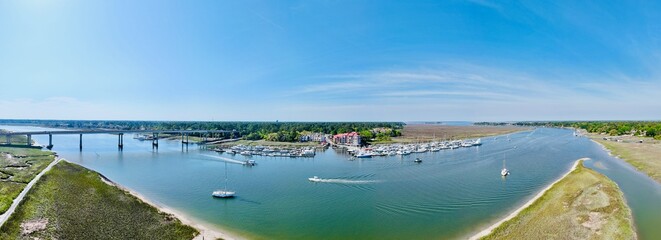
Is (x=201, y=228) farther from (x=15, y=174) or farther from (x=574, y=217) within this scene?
(x=15, y=174)

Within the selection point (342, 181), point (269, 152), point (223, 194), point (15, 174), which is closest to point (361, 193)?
point (342, 181)

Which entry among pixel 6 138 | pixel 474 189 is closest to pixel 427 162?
pixel 474 189

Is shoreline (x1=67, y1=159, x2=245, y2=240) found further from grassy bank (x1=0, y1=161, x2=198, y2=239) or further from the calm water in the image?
the calm water

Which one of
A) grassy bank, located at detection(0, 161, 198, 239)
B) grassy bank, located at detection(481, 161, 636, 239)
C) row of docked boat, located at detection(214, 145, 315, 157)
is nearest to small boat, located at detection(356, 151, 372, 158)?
row of docked boat, located at detection(214, 145, 315, 157)

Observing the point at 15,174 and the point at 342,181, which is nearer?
the point at 15,174

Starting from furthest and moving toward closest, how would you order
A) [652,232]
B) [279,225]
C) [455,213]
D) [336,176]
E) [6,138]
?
[6,138]
[336,176]
[455,213]
[279,225]
[652,232]

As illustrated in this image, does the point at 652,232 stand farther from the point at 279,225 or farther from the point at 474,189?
the point at 279,225

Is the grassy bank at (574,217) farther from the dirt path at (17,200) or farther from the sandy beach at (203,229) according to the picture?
the dirt path at (17,200)

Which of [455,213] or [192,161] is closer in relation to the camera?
[455,213]
